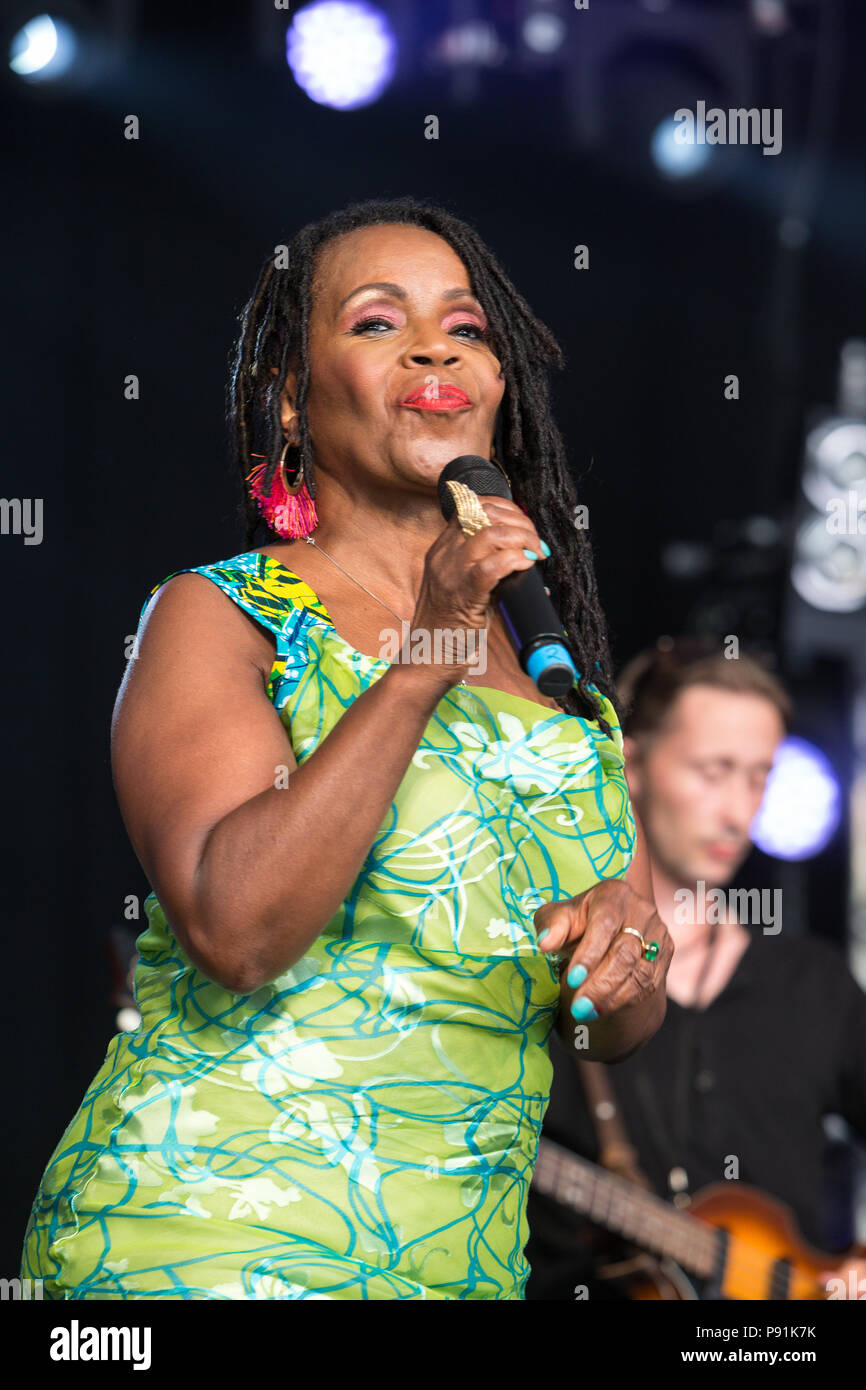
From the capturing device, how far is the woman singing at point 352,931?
1.24m

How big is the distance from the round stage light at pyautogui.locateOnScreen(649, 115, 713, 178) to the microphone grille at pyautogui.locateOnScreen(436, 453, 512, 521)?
112 inches

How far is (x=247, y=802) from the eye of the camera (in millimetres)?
1234

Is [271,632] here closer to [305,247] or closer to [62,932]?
[305,247]

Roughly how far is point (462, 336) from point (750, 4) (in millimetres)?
2801

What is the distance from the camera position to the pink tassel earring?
1.67 m

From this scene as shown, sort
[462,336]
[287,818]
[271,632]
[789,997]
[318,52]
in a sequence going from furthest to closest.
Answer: [318,52]
[789,997]
[462,336]
[271,632]
[287,818]

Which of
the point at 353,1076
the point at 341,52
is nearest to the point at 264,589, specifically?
the point at 353,1076

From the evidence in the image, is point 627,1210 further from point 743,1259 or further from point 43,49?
point 43,49

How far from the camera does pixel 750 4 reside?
3994 mm

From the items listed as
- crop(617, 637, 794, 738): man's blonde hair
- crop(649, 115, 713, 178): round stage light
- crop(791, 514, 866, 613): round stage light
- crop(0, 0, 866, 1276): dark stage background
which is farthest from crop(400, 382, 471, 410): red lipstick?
crop(649, 115, 713, 178): round stage light

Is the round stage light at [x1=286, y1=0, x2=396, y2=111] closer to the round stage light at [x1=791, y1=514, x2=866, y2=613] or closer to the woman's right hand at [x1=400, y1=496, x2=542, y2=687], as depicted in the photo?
the round stage light at [x1=791, y1=514, x2=866, y2=613]

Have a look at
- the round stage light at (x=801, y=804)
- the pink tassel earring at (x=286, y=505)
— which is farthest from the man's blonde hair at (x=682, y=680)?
the pink tassel earring at (x=286, y=505)

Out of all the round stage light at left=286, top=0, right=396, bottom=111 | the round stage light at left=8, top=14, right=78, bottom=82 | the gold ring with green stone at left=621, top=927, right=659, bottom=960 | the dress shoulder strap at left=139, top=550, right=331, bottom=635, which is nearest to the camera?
the gold ring with green stone at left=621, top=927, right=659, bottom=960

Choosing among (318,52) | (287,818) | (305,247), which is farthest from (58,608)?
(287,818)
